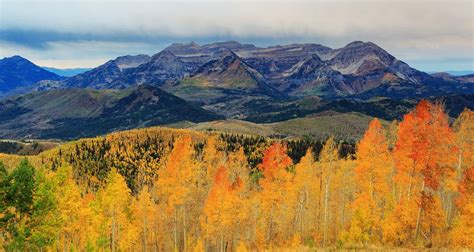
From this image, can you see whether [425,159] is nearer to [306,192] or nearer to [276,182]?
[276,182]

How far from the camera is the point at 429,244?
4169 centimetres

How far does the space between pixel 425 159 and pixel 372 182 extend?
2064cm

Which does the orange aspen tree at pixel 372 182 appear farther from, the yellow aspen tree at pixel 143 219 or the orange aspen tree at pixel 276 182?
the yellow aspen tree at pixel 143 219

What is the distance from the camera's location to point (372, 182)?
64.2m

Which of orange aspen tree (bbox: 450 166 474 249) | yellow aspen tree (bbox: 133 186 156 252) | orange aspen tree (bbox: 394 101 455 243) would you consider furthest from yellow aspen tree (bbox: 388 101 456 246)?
yellow aspen tree (bbox: 133 186 156 252)

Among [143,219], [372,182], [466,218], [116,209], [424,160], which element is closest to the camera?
[466,218]

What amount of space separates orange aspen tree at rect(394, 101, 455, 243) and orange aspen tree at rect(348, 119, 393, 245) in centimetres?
629

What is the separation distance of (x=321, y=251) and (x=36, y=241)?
3123 cm

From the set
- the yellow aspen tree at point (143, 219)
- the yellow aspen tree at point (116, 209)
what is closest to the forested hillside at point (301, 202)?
the yellow aspen tree at point (116, 209)

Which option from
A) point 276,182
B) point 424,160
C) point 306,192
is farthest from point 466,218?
point 306,192

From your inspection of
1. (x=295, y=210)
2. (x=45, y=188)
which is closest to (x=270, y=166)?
(x=295, y=210)

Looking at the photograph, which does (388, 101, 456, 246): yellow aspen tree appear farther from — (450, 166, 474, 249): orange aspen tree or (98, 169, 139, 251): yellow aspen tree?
(98, 169, 139, 251): yellow aspen tree

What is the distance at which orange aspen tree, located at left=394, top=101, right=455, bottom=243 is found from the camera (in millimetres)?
44375

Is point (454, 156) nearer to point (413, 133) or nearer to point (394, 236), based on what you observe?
point (413, 133)
